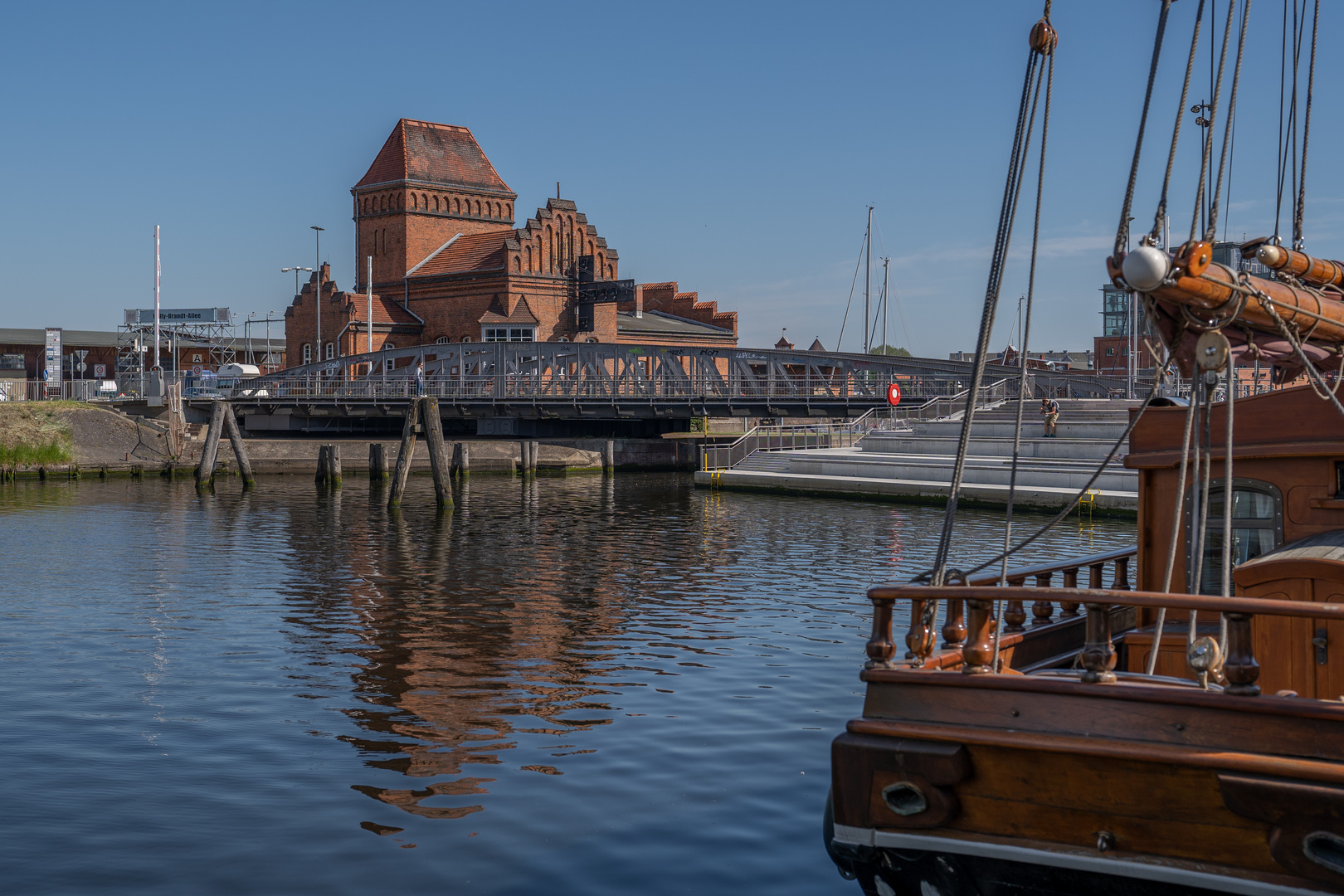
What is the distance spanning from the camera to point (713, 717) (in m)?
10.2

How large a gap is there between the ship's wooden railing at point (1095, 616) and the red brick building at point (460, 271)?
60.5 metres

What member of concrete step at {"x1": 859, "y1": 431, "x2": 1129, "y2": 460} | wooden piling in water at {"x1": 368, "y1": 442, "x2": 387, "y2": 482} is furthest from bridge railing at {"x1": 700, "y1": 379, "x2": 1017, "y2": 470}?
wooden piling in water at {"x1": 368, "y1": 442, "x2": 387, "y2": 482}

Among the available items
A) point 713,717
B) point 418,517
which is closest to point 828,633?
point 713,717

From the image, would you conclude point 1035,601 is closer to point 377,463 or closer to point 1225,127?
point 1225,127

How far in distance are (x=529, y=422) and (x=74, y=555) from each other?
104 ft

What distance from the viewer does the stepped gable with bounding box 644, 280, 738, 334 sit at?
252 feet

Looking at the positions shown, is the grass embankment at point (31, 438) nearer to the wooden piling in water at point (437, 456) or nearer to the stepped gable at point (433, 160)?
the wooden piling in water at point (437, 456)

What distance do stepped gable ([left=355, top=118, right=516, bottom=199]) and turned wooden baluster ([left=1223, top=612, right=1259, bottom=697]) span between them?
70340 mm

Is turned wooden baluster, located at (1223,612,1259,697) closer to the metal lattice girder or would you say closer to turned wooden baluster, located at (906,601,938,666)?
turned wooden baluster, located at (906,601,938,666)

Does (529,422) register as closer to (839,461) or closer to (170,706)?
(839,461)

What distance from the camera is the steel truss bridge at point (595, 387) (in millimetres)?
47531

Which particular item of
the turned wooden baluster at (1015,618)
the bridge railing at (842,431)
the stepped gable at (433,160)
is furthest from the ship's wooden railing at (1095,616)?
the stepped gable at (433,160)

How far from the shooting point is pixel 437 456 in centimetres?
3416

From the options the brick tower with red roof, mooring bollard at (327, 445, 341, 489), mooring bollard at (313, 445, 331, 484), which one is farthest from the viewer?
the brick tower with red roof
